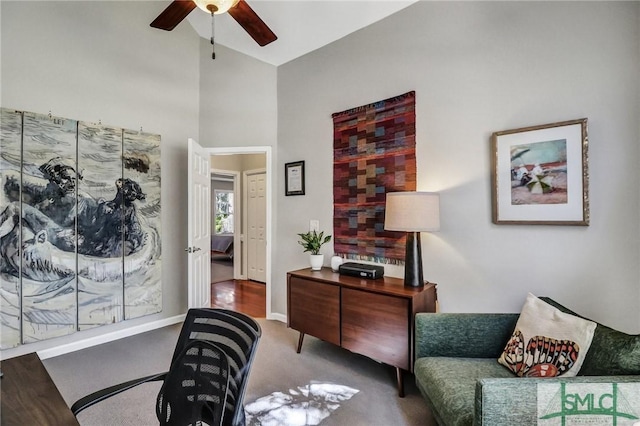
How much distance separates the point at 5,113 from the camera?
2.53 metres

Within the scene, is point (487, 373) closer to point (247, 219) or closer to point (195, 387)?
point (195, 387)

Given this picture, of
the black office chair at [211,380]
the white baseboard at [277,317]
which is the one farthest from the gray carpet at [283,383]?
the black office chair at [211,380]

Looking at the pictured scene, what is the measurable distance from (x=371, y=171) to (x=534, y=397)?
2.05 meters

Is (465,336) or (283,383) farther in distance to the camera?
(283,383)

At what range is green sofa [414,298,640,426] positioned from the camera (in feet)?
3.72

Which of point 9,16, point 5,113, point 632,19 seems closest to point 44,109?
point 5,113

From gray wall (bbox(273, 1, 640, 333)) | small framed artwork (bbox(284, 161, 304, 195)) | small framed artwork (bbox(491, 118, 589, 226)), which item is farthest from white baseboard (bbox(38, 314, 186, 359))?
small framed artwork (bbox(491, 118, 589, 226))

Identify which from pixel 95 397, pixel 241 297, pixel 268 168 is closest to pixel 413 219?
pixel 95 397

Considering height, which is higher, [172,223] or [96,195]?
[96,195]

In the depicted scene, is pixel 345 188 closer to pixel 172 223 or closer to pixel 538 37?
pixel 538 37

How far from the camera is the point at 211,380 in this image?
1.06 m

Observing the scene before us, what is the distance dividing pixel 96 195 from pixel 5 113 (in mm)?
875

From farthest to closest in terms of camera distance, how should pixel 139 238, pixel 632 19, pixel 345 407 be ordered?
pixel 139 238 → pixel 345 407 → pixel 632 19

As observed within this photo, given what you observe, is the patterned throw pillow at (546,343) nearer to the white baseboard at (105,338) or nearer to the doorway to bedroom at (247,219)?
the white baseboard at (105,338)
